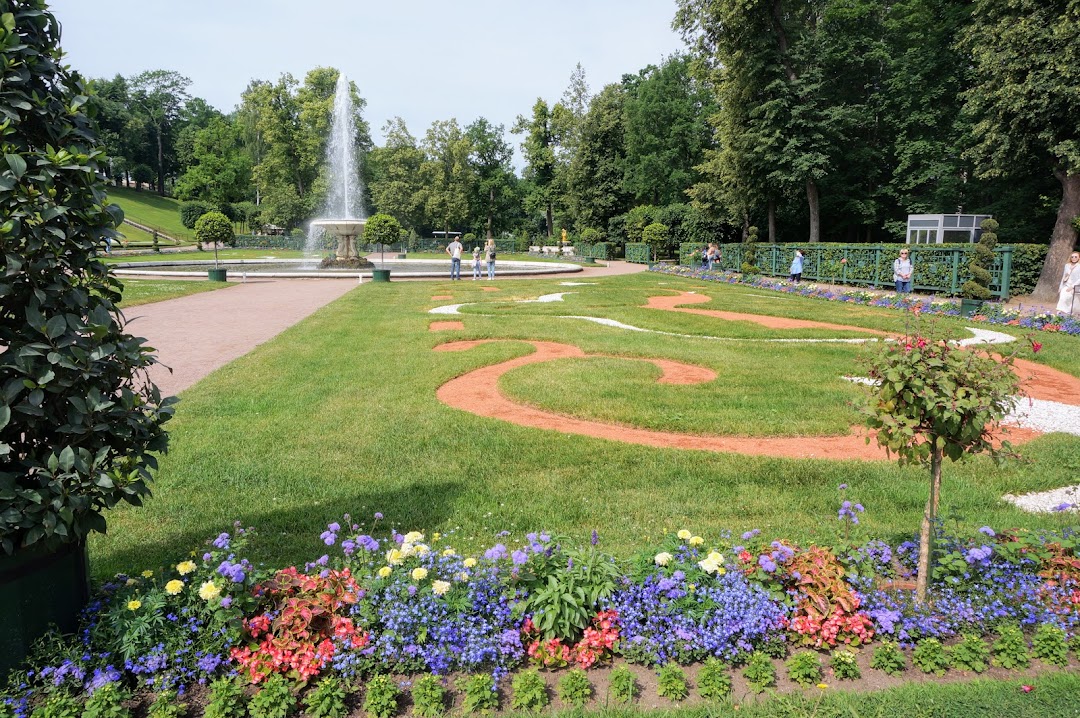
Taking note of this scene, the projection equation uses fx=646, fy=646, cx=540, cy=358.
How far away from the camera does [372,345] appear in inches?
440

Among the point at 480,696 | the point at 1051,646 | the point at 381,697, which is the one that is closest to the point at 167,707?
the point at 381,697

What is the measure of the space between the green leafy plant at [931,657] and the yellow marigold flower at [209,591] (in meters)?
3.17

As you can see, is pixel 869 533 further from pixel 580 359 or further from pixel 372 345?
pixel 372 345

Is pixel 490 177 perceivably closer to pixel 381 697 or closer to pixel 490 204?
pixel 490 204

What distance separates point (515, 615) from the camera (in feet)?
9.85

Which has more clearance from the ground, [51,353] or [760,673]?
[51,353]

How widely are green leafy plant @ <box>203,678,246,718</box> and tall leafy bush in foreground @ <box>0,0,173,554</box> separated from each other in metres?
0.83

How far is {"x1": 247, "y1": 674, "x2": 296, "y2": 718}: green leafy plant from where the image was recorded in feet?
8.52

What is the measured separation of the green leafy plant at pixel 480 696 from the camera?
8.78ft

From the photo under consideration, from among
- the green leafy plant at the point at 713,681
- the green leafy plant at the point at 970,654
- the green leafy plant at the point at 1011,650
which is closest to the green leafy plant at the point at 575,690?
the green leafy plant at the point at 713,681

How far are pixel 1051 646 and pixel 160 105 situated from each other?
119218 mm

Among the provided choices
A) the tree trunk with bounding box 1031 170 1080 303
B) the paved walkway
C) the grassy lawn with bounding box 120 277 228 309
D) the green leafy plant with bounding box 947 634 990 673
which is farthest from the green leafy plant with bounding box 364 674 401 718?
the tree trunk with bounding box 1031 170 1080 303

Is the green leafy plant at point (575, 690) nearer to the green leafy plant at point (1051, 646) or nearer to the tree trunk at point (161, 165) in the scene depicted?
the green leafy plant at point (1051, 646)

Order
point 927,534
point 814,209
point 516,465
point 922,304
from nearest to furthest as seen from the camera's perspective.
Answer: point 927,534 → point 516,465 → point 922,304 → point 814,209
